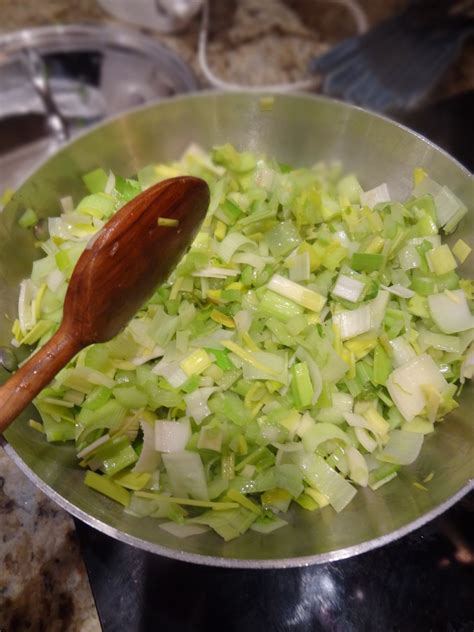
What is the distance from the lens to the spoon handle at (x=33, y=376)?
78 centimetres

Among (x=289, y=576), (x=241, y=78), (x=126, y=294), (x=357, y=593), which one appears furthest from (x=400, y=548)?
(x=241, y=78)

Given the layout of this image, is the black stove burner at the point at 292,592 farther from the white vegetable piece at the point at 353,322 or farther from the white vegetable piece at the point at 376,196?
the white vegetable piece at the point at 376,196

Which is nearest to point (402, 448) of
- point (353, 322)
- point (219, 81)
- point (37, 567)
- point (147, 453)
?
point (353, 322)

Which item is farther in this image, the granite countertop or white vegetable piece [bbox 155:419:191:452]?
the granite countertop

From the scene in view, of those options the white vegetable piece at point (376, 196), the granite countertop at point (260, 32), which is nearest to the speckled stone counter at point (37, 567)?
the white vegetable piece at point (376, 196)

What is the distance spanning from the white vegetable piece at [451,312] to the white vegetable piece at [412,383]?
85 mm

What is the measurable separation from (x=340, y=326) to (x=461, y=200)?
16.1 inches

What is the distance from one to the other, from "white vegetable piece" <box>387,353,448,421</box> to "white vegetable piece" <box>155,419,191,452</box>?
15.9 inches

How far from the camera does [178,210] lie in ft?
3.26

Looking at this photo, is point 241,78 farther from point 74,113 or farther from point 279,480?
point 279,480

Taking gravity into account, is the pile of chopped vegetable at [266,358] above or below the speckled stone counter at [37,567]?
above

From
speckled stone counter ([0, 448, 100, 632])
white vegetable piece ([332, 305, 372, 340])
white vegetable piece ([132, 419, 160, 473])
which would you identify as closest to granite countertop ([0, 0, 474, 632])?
white vegetable piece ([332, 305, 372, 340])

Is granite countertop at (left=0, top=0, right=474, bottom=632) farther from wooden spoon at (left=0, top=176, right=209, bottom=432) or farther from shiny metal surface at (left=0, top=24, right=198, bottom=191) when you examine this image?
wooden spoon at (left=0, top=176, right=209, bottom=432)

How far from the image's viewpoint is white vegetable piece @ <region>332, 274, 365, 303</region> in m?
1.08
